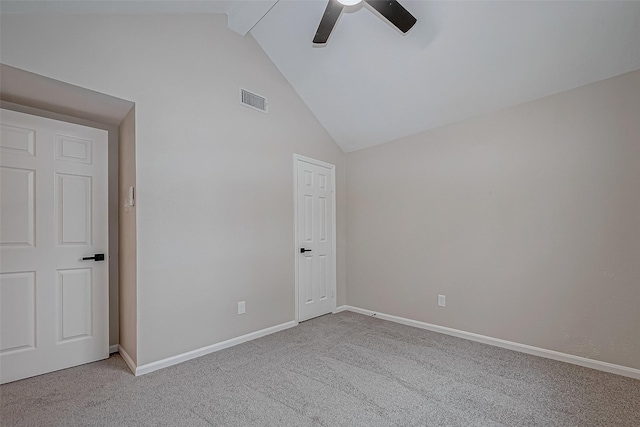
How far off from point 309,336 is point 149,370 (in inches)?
60.3

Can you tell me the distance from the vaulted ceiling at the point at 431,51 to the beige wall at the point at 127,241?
0.97 meters

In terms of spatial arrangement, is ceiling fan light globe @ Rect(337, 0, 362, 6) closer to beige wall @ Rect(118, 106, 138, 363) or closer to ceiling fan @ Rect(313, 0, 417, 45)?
ceiling fan @ Rect(313, 0, 417, 45)

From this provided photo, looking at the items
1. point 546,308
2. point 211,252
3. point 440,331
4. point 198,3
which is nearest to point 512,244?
point 546,308

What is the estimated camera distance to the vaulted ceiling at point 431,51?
7.55 feet

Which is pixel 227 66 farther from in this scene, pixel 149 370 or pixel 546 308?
pixel 546 308

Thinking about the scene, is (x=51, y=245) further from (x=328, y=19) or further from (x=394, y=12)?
(x=394, y=12)

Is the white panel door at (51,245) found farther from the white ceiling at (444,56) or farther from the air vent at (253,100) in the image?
the white ceiling at (444,56)

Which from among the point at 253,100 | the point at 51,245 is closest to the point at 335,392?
the point at 51,245

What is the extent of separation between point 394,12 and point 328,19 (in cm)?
47

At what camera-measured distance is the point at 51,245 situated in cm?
258

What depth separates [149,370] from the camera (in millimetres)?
2545

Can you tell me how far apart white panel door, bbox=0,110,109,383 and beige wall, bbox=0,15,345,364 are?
618 mm

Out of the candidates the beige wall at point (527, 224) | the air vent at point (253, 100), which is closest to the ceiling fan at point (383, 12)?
the air vent at point (253, 100)

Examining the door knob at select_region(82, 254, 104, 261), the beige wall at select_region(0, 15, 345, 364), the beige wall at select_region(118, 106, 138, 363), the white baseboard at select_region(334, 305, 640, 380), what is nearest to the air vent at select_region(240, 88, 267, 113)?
the beige wall at select_region(0, 15, 345, 364)
